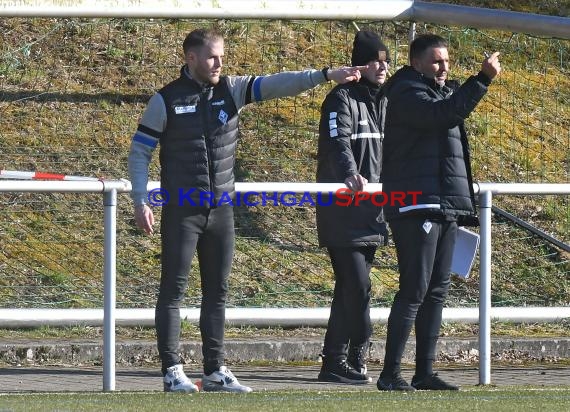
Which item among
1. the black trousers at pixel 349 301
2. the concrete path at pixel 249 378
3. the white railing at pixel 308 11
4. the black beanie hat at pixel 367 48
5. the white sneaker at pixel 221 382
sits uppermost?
the white railing at pixel 308 11

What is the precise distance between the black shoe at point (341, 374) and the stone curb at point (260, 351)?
105cm

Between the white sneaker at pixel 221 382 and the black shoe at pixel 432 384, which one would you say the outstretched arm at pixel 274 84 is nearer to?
the white sneaker at pixel 221 382

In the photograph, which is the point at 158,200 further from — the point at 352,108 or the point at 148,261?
the point at 148,261

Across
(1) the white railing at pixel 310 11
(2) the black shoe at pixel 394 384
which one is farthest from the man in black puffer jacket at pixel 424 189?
(1) the white railing at pixel 310 11

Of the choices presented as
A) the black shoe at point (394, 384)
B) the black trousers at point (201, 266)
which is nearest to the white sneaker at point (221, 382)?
the black trousers at point (201, 266)

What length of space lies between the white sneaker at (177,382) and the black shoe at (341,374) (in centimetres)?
123

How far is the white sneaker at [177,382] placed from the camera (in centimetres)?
665

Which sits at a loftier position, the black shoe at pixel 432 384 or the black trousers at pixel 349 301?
the black trousers at pixel 349 301

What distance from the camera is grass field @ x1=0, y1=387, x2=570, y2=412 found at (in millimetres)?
5805

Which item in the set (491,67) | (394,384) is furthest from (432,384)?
(491,67)

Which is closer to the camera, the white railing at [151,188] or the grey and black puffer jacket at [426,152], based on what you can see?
the grey and black puffer jacket at [426,152]

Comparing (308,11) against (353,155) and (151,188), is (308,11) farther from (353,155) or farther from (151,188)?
(151,188)

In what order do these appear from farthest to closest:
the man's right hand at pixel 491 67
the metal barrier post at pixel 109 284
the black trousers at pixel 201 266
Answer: the metal barrier post at pixel 109 284, the black trousers at pixel 201 266, the man's right hand at pixel 491 67

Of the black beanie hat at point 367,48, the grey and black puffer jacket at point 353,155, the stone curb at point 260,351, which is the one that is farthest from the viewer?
the stone curb at point 260,351
